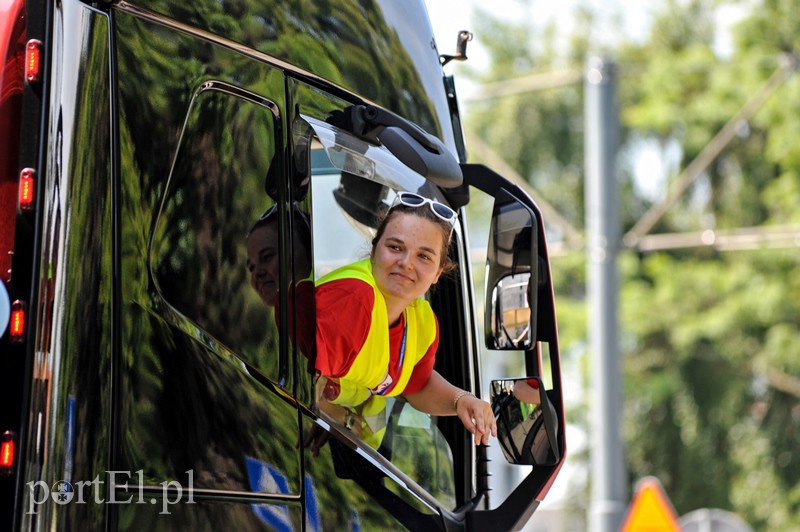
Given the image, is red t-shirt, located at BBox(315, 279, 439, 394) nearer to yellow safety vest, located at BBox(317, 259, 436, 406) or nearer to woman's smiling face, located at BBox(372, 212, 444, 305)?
yellow safety vest, located at BBox(317, 259, 436, 406)

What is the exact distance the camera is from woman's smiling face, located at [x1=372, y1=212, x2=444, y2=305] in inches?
144

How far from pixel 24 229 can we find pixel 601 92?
7.79 meters

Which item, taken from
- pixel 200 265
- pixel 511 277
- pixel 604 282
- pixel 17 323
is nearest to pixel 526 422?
pixel 511 277

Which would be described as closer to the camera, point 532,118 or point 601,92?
point 601,92

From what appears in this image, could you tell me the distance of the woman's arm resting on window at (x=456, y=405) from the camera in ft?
12.6

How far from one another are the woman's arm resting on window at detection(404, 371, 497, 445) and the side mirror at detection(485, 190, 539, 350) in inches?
8.5

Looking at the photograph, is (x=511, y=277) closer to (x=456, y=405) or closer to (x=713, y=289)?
(x=456, y=405)

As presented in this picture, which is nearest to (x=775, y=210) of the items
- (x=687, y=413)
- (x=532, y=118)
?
(x=687, y=413)

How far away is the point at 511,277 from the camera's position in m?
3.71

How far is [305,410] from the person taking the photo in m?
3.25

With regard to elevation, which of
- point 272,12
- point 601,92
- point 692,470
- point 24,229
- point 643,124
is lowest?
point 692,470

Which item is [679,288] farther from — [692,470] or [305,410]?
[305,410]

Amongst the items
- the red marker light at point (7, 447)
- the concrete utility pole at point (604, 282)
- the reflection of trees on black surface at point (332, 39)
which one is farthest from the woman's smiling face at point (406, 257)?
the concrete utility pole at point (604, 282)

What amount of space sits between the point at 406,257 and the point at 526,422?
569 mm
